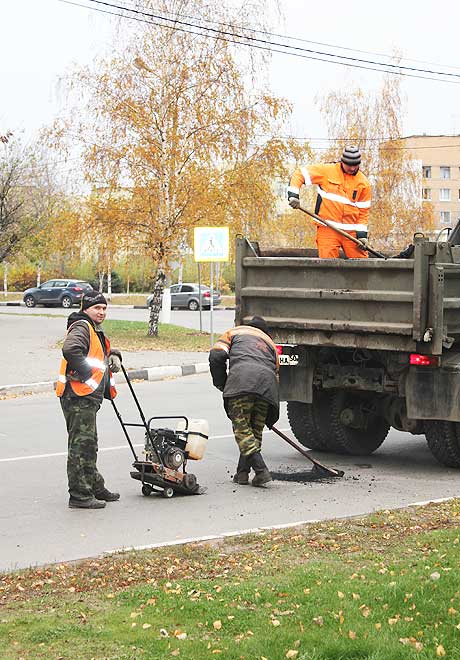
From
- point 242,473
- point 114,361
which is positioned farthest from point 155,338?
point 114,361

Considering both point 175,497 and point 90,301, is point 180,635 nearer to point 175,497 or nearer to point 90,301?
point 175,497

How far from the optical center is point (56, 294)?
2079 inches

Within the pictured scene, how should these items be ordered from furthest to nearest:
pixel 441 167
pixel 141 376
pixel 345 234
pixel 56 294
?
1. pixel 441 167
2. pixel 56 294
3. pixel 141 376
4. pixel 345 234

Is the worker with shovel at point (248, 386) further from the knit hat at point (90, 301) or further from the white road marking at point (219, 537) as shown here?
the white road marking at point (219, 537)

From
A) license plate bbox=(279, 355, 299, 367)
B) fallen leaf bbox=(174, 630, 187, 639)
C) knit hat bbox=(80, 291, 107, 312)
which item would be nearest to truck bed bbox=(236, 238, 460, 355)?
license plate bbox=(279, 355, 299, 367)

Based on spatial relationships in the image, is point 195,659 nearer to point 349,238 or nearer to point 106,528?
point 106,528

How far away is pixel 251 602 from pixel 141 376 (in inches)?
534

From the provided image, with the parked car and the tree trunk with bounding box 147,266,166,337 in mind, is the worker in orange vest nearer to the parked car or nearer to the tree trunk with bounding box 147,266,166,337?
the tree trunk with bounding box 147,266,166,337

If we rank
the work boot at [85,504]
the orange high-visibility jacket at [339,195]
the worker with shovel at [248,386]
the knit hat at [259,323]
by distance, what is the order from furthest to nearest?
the orange high-visibility jacket at [339,195] < the knit hat at [259,323] < the worker with shovel at [248,386] < the work boot at [85,504]

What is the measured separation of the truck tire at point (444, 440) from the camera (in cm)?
983

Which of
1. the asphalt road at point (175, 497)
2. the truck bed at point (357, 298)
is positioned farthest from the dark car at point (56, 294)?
the truck bed at point (357, 298)

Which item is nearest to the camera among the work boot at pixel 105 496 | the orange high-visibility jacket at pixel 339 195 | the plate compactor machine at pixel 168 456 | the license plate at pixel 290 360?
the work boot at pixel 105 496

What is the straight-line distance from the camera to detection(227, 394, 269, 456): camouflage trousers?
9.24 meters

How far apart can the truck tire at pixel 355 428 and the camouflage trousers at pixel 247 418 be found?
1473 millimetres
